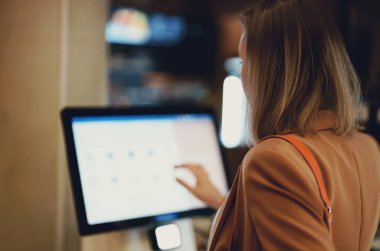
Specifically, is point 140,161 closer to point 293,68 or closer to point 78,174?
point 78,174

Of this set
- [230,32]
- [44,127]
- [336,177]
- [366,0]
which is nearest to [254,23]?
[336,177]

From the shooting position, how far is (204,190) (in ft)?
4.05

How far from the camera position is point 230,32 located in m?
5.28

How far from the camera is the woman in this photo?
823 millimetres

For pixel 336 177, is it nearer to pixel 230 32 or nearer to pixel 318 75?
pixel 318 75

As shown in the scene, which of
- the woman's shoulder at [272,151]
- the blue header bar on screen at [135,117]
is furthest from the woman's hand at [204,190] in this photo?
the woman's shoulder at [272,151]

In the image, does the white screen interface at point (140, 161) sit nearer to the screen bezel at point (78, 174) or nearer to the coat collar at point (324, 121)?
the screen bezel at point (78, 174)

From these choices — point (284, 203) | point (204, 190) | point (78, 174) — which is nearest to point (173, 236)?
point (204, 190)

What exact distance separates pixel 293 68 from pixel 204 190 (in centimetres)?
49

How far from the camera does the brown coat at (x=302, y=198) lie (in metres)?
0.76

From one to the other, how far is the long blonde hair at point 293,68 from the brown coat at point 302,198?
5 centimetres

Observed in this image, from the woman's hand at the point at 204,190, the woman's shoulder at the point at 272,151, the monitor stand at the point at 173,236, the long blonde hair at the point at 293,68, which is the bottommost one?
the monitor stand at the point at 173,236

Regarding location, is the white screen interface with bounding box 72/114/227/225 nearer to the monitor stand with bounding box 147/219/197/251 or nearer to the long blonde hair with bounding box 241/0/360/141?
the monitor stand with bounding box 147/219/197/251

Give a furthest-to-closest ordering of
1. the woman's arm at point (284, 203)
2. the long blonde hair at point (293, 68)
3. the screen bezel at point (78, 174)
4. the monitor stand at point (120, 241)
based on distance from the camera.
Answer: the monitor stand at point (120, 241), the screen bezel at point (78, 174), the long blonde hair at point (293, 68), the woman's arm at point (284, 203)
